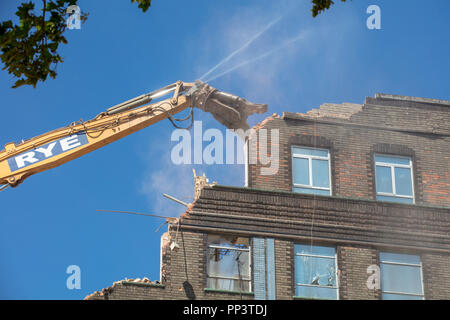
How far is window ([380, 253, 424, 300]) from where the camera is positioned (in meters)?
30.3

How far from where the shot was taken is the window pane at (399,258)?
3073 centimetres

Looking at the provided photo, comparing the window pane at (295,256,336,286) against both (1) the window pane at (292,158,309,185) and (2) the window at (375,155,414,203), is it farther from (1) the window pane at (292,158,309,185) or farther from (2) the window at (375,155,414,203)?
(2) the window at (375,155,414,203)

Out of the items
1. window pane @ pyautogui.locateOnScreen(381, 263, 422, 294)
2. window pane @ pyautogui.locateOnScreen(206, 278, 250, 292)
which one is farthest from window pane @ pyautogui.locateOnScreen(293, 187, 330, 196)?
window pane @ pyautogui.locateOnScreen(206, 278, 250, 292)

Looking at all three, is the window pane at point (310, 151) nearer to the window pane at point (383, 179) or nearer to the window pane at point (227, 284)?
the window pane at point (383, 179)

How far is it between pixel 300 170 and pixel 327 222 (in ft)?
6.52

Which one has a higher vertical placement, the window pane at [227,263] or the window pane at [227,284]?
the window pane at [227,263]

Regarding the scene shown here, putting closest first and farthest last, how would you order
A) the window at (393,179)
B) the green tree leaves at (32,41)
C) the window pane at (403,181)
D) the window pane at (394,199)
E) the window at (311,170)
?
the green tree leaves at (32,41) → the window at (311,170) → the window pane at (394,199) → the window at (393,179) → the window pane at (403,181)

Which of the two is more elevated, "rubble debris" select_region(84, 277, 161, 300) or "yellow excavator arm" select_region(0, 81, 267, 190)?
"yellow excavator arm" select_region(0, 81, 267, 190)

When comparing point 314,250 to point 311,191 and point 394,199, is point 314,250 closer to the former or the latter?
point 311,191

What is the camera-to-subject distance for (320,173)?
3184 cm

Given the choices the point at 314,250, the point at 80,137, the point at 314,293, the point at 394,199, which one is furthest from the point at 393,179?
the point at 80,137

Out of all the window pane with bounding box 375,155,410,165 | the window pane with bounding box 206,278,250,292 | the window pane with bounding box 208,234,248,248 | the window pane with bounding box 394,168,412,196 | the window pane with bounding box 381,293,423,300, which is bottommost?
the window pane with bounding box 381,293,423,300

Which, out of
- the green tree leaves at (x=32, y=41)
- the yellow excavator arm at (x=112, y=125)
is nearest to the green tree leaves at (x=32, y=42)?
the green tree leaves at (x=32, y=41)
